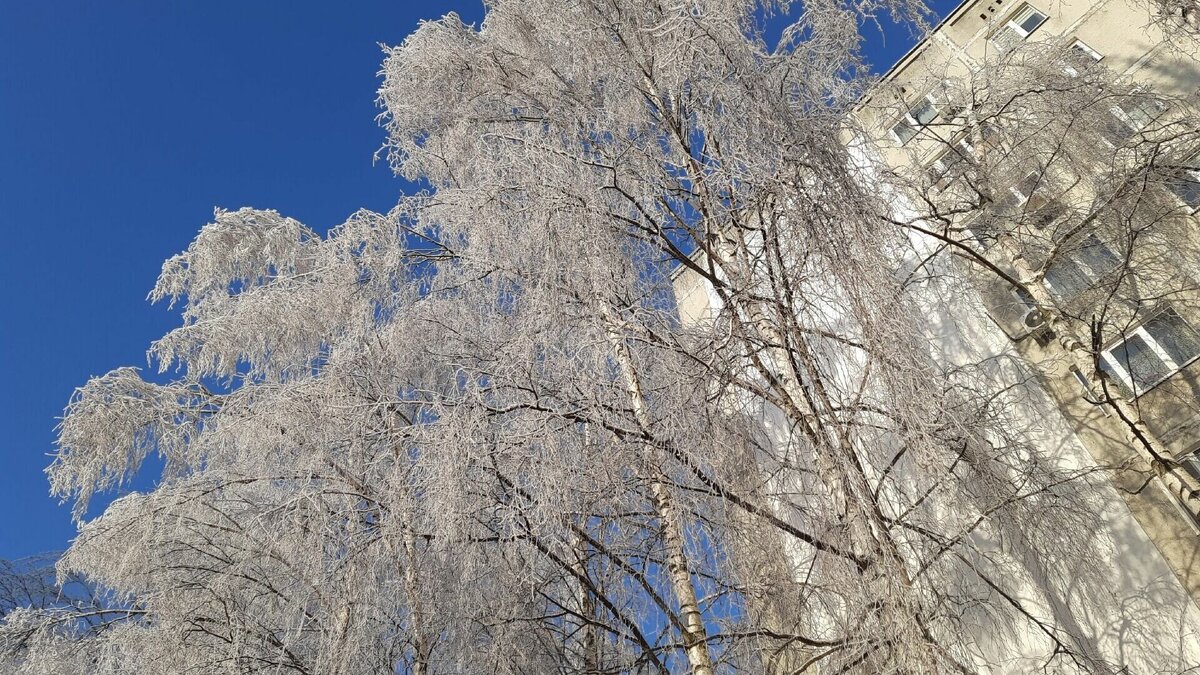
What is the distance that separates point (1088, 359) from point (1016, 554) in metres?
2.02

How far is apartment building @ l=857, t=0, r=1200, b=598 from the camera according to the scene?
20.9ft

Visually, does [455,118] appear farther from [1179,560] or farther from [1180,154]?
[1179,560]

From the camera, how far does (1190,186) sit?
25.1ft

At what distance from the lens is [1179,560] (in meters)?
6.21

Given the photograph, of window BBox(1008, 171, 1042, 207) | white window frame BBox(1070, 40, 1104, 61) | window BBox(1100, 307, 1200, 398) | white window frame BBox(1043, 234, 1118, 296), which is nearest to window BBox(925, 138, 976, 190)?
window BBox(1008, 171, 1042, 207)

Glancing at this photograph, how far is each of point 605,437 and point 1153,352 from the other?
5.88 metres

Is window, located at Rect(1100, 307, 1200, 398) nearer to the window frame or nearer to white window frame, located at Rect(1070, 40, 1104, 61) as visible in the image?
the window frame

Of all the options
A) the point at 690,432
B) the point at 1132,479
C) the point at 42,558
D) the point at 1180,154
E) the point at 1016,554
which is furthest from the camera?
the point at 42,558

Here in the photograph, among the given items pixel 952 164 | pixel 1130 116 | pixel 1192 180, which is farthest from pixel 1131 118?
pixel 952 164

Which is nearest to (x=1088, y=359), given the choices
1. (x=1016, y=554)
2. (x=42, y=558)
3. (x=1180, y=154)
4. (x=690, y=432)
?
(x=1016, y=554)

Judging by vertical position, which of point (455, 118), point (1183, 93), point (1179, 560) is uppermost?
point (455, 118)

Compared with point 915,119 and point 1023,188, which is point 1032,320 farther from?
point 915,119

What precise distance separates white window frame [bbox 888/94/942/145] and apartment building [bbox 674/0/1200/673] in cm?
9

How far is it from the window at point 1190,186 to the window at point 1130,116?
52cm
